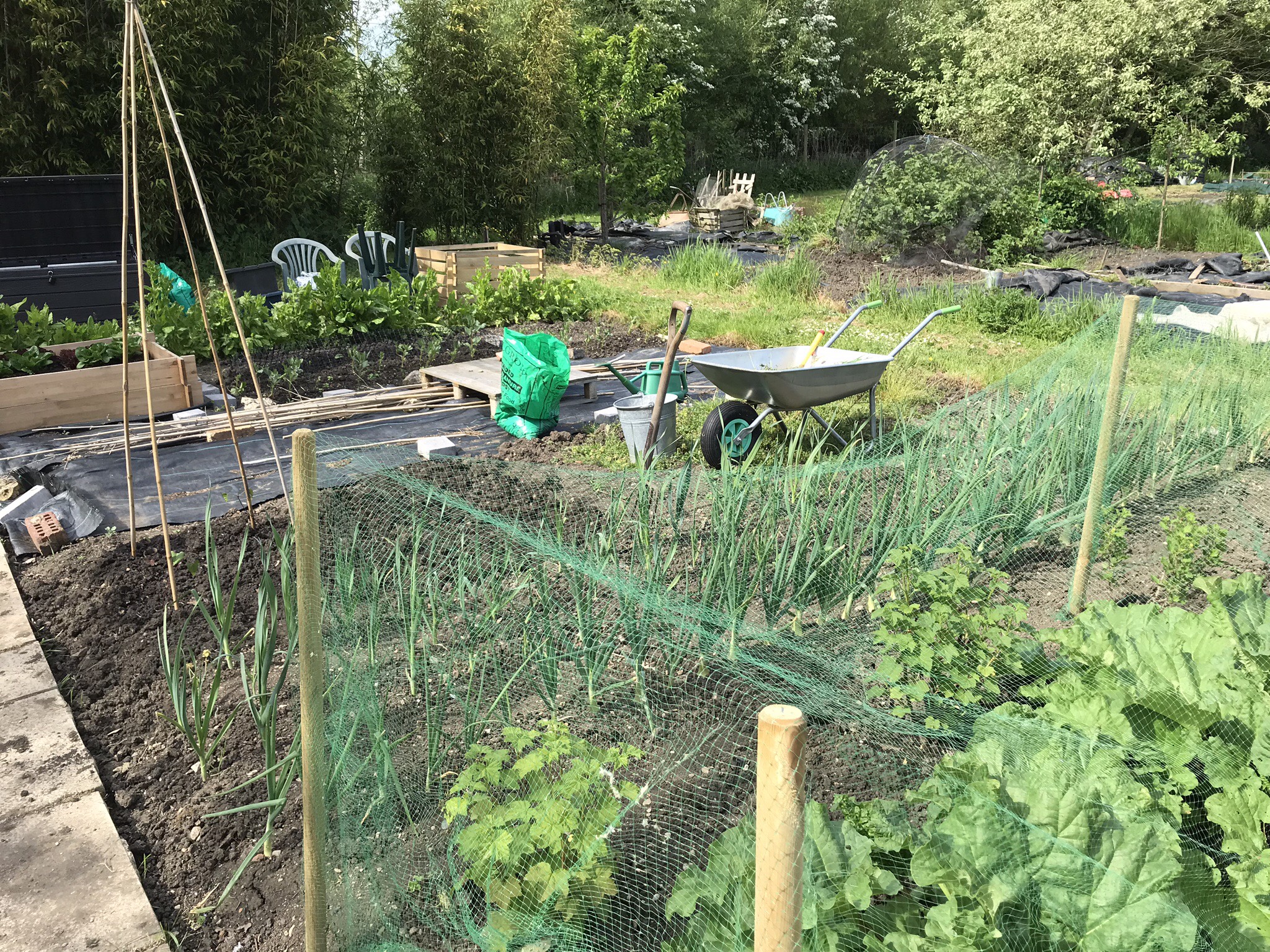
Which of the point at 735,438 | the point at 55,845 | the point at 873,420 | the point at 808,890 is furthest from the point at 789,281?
the point at 808,890

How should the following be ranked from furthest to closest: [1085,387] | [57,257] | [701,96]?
[701,96]
[57,257]
[1085,387]

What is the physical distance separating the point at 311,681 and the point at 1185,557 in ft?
8.89

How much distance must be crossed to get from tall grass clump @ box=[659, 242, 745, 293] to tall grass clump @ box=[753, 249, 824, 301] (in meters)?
0.35

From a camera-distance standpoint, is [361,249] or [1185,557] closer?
[1185,557]

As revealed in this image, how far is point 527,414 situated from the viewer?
15.9ft

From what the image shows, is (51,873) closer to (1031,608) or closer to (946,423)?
(1031,608)

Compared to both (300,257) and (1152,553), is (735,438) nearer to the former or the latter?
(1152,553)

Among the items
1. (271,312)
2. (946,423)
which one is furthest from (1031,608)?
(271,312)

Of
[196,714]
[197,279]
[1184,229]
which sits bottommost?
[196,714]

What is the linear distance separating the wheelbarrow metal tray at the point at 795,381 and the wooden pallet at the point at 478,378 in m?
1.36

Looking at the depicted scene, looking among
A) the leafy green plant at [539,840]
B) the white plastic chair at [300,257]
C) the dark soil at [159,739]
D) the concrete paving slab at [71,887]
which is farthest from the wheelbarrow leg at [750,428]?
the white plastic chair at [300,257]

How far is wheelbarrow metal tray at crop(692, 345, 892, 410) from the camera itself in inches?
160

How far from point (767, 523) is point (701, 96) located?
21328mm

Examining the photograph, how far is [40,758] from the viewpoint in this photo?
2.39m
